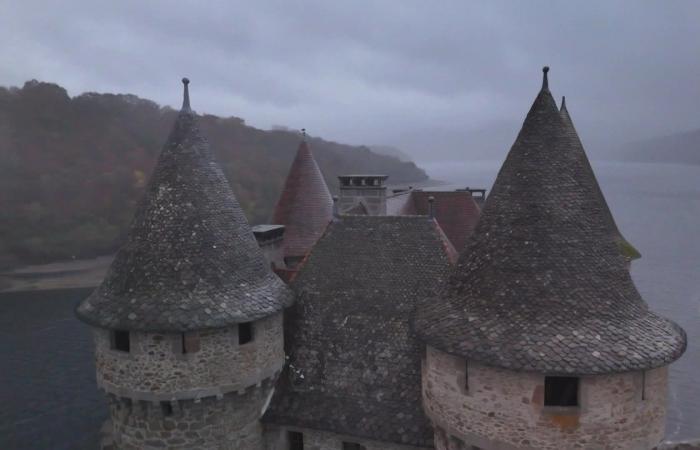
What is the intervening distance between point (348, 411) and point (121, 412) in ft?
14.5

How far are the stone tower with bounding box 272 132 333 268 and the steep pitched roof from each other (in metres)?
4.18

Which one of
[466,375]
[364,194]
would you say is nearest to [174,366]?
[466,375]

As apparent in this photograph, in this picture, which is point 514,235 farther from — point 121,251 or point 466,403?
point 121,251

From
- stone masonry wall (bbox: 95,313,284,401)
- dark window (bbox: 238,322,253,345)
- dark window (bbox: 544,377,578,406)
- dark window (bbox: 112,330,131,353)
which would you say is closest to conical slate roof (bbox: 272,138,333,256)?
dark window (bbox: 238,322,253,345)

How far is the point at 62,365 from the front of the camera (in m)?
31.9

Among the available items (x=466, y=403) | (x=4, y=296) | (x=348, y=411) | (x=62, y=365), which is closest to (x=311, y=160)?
(x=348, y=411)

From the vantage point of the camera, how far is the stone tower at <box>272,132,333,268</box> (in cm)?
1741

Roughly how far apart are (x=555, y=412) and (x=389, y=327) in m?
4.10

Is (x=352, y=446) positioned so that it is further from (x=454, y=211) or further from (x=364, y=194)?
(x=454, y=211)

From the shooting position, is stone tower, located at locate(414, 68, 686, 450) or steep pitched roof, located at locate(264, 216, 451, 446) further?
steep pitched roof, located at locate(264, 216, 451, 446)

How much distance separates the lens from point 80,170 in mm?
70438

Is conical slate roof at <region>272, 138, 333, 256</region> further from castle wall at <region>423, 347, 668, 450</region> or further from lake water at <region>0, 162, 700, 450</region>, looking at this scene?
lake water at <region>0, 162, 700, 450</region>

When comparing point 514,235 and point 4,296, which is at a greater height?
point 514,235

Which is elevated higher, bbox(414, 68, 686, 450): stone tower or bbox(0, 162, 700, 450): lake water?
bbox(414, 68, 686, 450): stone tower
